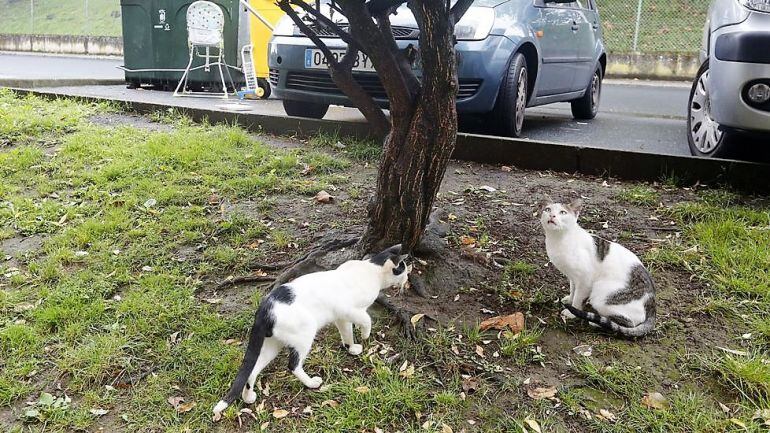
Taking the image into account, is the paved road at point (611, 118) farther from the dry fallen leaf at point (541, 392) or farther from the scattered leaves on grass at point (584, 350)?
the dry fallen leaf at point (541, 392)

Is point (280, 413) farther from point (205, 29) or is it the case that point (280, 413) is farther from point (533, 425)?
point (205, 29)

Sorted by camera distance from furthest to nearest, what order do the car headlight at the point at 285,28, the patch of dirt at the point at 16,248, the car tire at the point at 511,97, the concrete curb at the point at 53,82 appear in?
the concrete curb at the point at 53,82, the car headlight at the point at 285,28, the car tire at the point at 511,97, the patch of dirt at the point at 16,248

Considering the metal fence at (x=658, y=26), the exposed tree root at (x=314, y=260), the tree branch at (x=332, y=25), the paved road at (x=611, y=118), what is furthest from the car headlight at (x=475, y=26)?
the metal fence at (x=658, y=26)

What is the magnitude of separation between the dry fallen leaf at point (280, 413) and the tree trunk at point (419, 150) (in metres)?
1.12

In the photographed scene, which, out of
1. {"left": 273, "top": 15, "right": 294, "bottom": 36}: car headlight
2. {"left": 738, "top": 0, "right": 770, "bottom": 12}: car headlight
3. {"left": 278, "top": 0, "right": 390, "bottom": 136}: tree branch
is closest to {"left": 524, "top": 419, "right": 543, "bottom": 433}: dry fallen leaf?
{"left": 278, "top": 0, "right": 390, "bottom": 136}: tree branch

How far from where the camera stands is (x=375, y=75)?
5559mm

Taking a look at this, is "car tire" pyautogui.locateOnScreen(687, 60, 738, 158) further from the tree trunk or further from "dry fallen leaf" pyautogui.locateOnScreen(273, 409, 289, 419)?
"dry fallen leaf" pyautogui.locateOnScreen(273, 409, 289, 419)

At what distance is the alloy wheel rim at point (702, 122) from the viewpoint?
4988 millimetres

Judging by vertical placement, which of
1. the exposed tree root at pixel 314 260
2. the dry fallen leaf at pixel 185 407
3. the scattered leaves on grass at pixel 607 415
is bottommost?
the dry fallen leaf at pixel 185 407

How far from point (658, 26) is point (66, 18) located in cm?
2099

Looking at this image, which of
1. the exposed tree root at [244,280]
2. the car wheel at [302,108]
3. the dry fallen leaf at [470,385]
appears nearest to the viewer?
the dry fallen leaf at [470,385]

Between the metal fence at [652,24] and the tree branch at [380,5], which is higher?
the metal fence at [652,24]

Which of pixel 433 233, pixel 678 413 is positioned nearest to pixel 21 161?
pixel 433 233

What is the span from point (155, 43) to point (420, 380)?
9.86 meters
